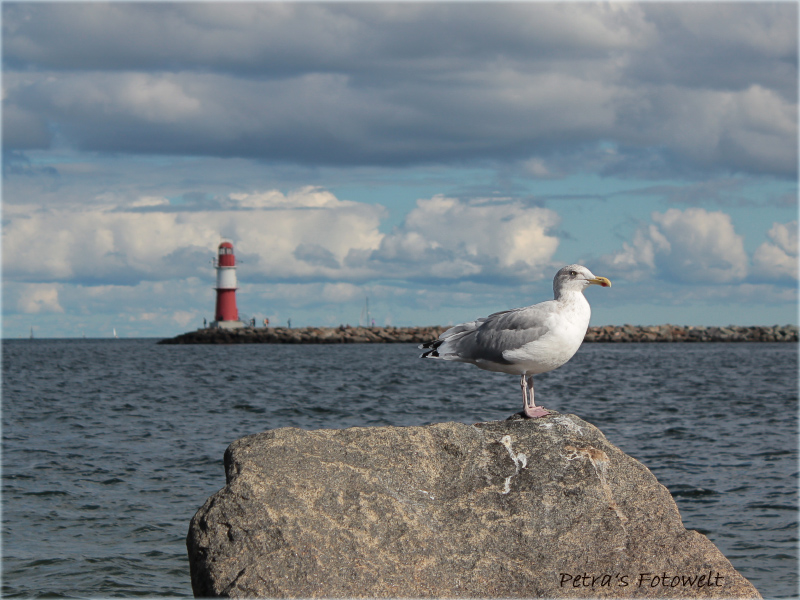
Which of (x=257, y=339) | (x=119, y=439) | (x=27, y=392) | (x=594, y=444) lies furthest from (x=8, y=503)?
(x=257, y=339)

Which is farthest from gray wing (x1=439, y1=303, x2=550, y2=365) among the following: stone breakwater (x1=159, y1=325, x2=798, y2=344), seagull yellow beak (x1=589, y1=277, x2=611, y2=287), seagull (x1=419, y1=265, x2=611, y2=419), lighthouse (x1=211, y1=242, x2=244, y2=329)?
stone breakwater (x1=159, y1=325, x2=798, y2=344)

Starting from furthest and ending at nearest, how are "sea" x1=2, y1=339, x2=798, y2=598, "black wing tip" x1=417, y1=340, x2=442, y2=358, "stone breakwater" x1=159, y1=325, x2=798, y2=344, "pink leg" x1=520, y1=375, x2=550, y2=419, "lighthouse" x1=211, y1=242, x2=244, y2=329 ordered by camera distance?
"stone breakwater" x1=159, y1=325, x2=798, y2=344 → "lighthouse" x1=211, y1=242, x2=244, y2=329 → "sea" x1=2, y1=339, x2=798, y2=598 → "black wing tip" x1=417, y1=340, x2=442, y2=358 → "pink leg" x1=520, y1=375, x2=550, y2=419

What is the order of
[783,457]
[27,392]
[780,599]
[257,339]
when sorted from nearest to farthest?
[780,599] → [783,457] → [27,392] → [257,339]

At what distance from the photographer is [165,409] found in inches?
→ 937

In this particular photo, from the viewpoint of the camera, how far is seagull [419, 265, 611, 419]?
649 cm

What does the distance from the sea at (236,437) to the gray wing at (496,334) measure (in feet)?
14.2

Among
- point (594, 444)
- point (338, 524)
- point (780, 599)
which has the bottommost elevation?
point (780, 599)

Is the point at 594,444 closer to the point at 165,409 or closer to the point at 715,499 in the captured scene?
the point at 715,499

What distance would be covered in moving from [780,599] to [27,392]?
29739 mm

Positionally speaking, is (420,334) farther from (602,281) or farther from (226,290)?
(602,281)

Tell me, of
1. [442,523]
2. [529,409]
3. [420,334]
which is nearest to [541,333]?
[529,409]

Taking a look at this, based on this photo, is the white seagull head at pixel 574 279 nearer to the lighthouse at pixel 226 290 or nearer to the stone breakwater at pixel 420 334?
the lighthouse at pixel 226 290

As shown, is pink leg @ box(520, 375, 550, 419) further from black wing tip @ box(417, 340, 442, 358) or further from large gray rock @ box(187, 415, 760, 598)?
black wing tip @ box(417, 340, 442, 358)

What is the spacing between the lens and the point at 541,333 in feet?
21.4
